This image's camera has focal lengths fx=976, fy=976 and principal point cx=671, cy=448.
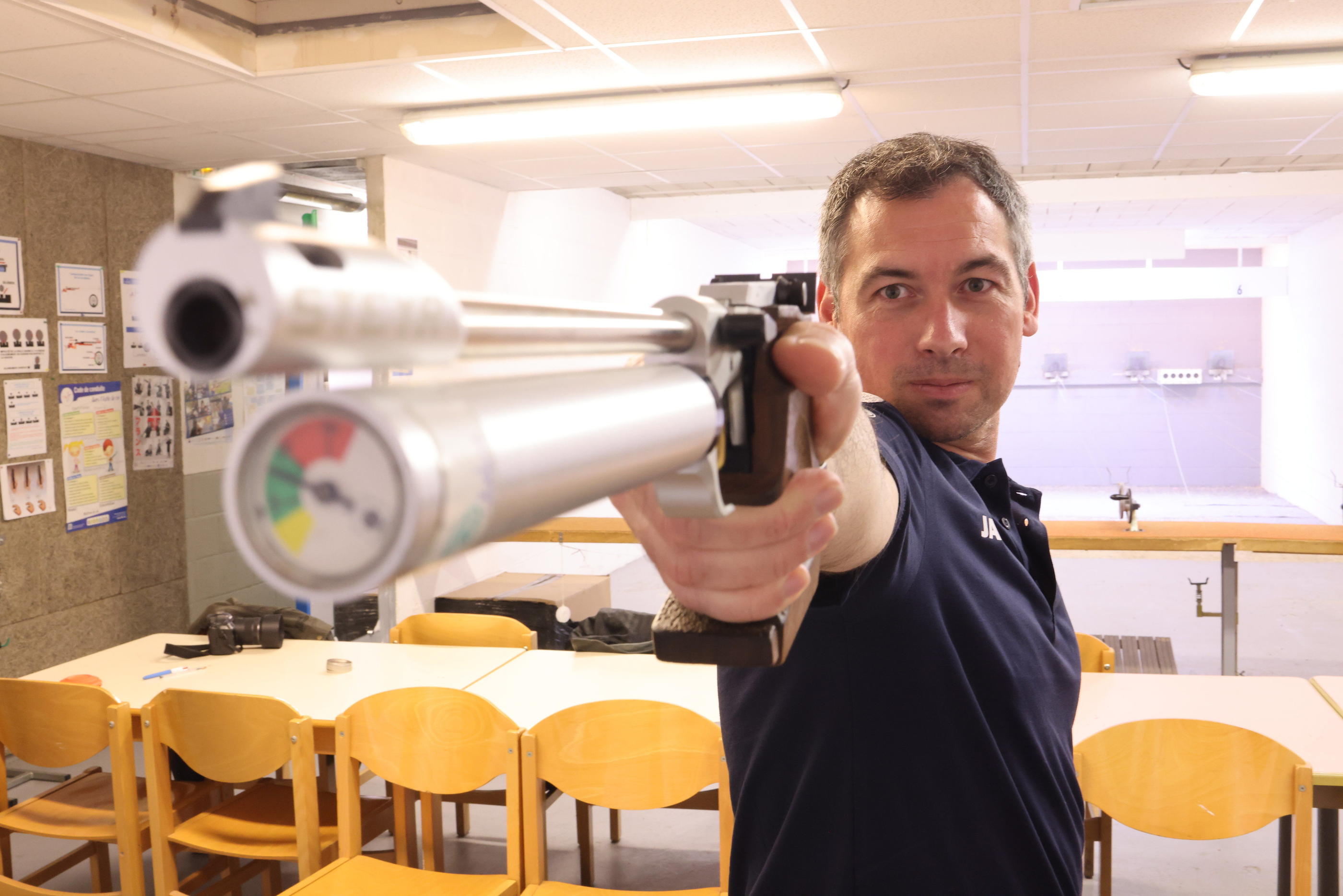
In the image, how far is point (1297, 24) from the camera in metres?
3.27

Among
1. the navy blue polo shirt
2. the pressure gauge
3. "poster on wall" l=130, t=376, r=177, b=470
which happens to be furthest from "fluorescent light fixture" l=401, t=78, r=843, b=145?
the pressure gauge

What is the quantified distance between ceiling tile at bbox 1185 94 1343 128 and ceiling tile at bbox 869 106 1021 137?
0.79m

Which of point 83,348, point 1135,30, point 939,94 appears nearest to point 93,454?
point 83,348

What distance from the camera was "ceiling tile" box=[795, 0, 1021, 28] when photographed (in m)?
2.99

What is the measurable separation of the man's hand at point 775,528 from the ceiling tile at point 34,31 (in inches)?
122

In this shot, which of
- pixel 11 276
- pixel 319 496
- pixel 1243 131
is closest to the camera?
pixel 319 496

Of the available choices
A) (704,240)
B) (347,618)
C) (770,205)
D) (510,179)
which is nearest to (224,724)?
(347,618)

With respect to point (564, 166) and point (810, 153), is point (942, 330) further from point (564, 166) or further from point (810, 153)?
point (564, 166)

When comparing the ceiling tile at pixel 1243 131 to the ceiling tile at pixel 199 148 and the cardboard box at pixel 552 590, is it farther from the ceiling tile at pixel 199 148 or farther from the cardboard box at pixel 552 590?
the ceiling tile at pixel 199 148

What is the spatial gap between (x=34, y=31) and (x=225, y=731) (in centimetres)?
219

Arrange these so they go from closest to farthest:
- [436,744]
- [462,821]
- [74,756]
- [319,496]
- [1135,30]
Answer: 1. [319,496]
2. [436,744]
3. [74,756]
4. [1135,30]
5. [462,821]

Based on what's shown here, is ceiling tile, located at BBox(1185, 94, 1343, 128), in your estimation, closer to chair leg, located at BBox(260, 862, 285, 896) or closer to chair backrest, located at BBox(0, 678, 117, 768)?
chair leg, located at BBox(260, 862, 285, 896)

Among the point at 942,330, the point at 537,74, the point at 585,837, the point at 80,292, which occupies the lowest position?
the point at 585,837

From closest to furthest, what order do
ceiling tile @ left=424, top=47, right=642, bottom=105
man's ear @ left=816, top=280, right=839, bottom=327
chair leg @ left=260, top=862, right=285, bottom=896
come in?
man's ear @ left=816, top=280, right=839, bottom=327 < chair leg @ left=260, top=862, right=285, bottom=896 < ceiling tile @ left=424, top=47, right=642, bottom=105
